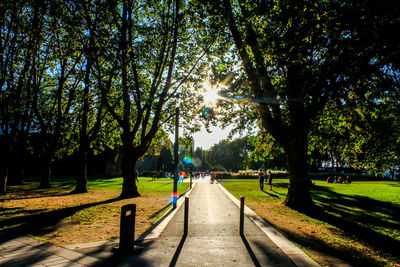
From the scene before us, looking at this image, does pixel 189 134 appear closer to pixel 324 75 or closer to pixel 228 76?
pixel 228 76

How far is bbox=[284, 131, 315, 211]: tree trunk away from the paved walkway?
4.74m

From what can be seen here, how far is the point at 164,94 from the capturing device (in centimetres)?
1420

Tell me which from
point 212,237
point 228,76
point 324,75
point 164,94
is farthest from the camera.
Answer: point 164,94

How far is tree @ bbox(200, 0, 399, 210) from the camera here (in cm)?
489

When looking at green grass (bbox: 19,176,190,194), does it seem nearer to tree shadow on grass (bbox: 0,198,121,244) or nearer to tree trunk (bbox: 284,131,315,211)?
tree trunk (bbox: 284,131,315,211)

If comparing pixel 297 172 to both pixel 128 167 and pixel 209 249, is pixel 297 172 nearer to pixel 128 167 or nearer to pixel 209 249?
pixel 209 249

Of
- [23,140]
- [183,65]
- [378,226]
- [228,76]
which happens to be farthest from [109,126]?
[378,226]

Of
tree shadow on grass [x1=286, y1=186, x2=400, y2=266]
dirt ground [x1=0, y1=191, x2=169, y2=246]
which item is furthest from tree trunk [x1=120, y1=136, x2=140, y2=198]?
tree shadow on grass [x1=286, y1=186, x2=400, y2=266]

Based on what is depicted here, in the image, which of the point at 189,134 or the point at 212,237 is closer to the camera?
the point at 212,237

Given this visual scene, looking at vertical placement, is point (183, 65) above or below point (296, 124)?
above

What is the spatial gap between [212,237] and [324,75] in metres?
6.26

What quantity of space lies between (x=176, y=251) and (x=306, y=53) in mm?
6452

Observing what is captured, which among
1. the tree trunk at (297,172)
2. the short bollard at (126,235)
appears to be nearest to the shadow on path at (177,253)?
the short bollard at (126,235)

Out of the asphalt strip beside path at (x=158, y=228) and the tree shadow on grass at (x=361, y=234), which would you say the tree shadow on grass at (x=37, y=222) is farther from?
the tree shadow on grass at (x=361, y=234)
